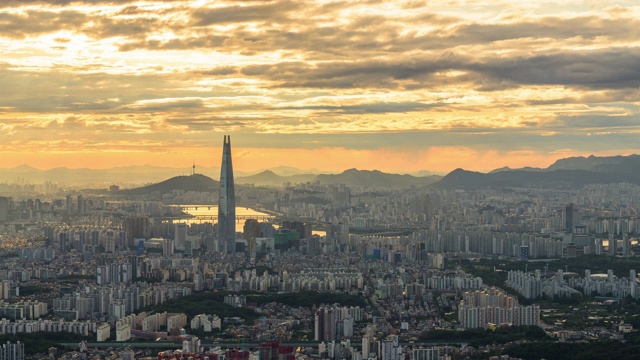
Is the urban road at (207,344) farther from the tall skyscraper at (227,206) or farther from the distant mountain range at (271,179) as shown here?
the distant mountain range at (271,179)

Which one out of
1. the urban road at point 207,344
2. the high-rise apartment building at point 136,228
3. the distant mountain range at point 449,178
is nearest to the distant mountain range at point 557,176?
the distant mountain range at point 449,178

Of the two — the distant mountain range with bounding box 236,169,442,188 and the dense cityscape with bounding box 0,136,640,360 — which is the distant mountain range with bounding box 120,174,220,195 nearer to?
the distant mountain range with bounding box 236,169,442,188

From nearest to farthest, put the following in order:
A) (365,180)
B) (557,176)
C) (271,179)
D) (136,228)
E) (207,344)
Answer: (207,344), (136,228), (557,176), (365,180), (271,179)

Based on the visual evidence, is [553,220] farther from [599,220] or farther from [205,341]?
[205,341]

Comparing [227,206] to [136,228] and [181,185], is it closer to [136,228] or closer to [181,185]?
[136,228]

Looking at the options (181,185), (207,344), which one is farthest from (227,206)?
(181,185)

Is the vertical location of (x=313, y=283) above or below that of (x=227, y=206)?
below
